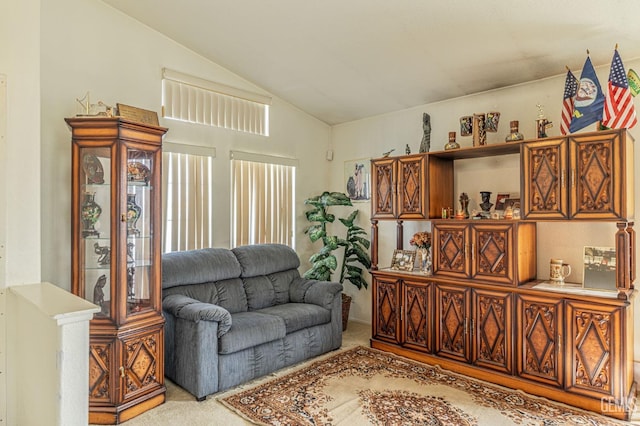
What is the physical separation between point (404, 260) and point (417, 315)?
595 millimetres

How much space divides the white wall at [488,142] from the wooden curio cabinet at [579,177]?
509mm

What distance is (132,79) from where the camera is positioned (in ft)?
12.2

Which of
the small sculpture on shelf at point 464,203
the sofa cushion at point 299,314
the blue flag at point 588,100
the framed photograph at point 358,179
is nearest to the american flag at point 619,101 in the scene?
the blue flag at point 588,100

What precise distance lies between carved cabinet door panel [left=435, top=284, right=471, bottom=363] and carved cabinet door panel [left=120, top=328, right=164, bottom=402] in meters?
2.40

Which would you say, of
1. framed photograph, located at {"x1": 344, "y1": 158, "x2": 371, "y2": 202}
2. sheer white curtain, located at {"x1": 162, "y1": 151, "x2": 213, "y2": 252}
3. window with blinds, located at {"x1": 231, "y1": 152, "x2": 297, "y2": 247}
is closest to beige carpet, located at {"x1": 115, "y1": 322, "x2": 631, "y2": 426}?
sheer white curtain, located at {"x1": 162, "y1": 151, "x2": 213, "y2": 252}

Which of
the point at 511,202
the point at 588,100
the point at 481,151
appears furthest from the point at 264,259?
the point at 588,100

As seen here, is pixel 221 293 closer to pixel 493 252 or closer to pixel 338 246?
pixel 338 246

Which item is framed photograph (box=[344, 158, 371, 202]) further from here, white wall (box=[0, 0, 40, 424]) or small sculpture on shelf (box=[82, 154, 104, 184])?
white wall (box=[0, 0, 40, 424])

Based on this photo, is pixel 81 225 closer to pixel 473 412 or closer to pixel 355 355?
pixel 355 355

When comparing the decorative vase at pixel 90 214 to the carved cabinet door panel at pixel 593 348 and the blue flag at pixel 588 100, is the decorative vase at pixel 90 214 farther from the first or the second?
the blue flag at pixel 588 100

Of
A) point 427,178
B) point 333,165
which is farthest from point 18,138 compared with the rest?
point 333,165

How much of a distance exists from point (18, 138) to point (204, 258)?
6.42 feet

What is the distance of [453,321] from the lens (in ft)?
11.7

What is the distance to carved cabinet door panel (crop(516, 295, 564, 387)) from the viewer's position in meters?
2.98
